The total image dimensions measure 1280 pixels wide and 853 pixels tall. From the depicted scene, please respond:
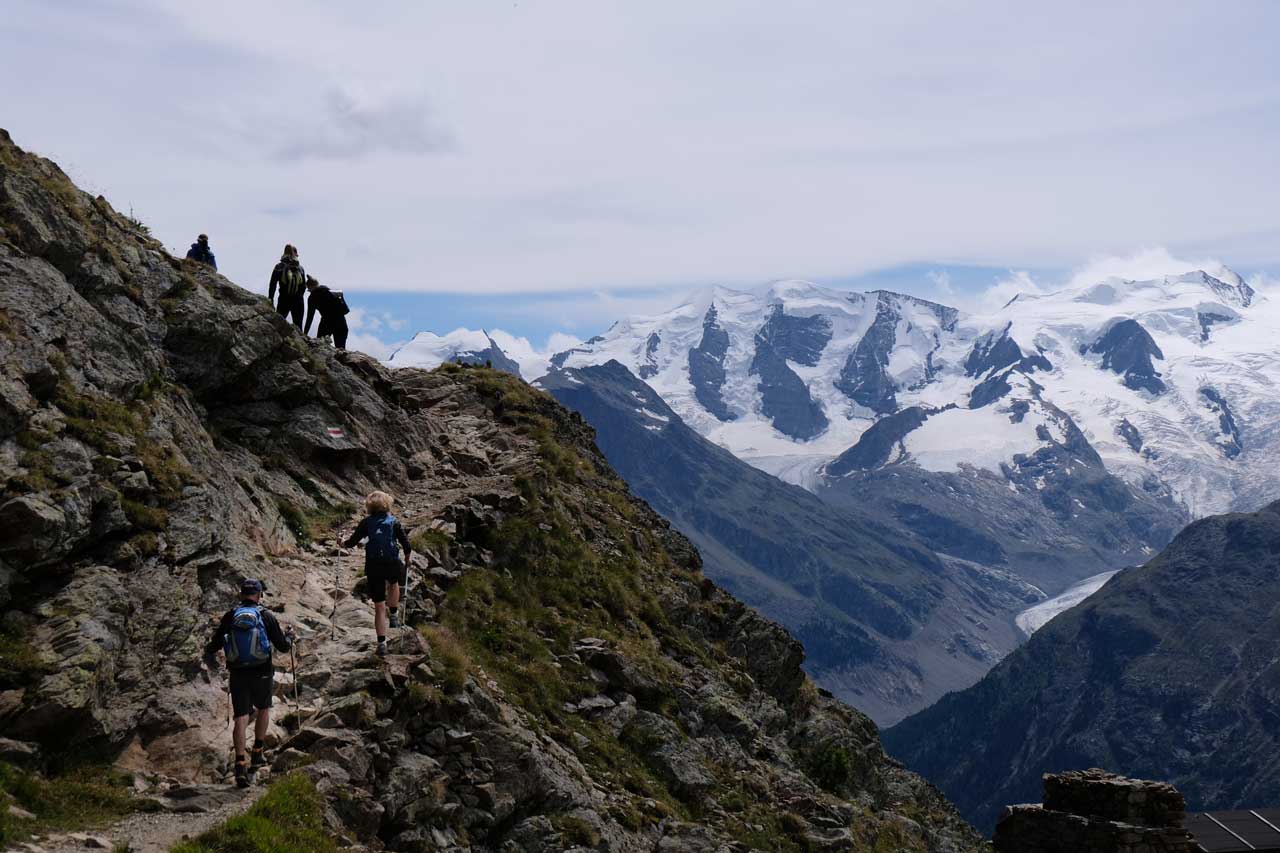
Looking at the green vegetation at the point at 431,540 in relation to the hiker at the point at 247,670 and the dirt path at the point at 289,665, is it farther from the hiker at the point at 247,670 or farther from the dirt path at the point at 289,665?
the hiker at the point at 247,670

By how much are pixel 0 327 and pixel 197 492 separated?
15.5ft

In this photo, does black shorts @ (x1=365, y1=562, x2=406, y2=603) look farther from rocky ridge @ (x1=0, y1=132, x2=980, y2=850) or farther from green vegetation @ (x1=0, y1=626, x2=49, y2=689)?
green vegetation @ (x1=0, y1=626, x2=49, y2=689)

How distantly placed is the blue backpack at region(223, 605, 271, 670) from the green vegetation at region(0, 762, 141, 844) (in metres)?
2.31

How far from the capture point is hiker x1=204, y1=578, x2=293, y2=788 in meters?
19.7

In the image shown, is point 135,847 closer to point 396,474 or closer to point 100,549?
point 100,549

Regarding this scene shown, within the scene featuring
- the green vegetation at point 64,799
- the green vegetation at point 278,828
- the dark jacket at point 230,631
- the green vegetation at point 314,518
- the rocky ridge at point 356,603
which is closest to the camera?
the green vegetation at point 64,799

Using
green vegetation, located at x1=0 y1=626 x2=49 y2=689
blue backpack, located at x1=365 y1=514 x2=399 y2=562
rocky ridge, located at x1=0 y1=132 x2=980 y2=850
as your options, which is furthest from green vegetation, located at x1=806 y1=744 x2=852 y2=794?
green vegetation, located at x1=0 y1=626 x2=49 y2=689

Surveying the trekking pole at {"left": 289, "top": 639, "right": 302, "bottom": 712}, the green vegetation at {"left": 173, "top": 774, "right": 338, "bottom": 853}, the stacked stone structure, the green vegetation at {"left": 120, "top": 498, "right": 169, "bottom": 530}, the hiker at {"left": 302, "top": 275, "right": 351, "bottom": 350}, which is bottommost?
the stacked stone structure

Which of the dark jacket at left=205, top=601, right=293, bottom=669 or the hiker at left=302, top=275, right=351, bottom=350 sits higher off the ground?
the hiker at left=302, top=275, right=351, bottom=350

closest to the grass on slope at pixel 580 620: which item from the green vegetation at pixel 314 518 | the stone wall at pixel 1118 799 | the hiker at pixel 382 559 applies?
the hiker at pixel 382 559

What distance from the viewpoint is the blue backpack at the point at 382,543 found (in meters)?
24.4

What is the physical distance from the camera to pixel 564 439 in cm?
4831

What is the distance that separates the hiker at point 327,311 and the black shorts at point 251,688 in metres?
22.1

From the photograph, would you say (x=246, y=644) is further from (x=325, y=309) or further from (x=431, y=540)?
(x=325, y=309)
